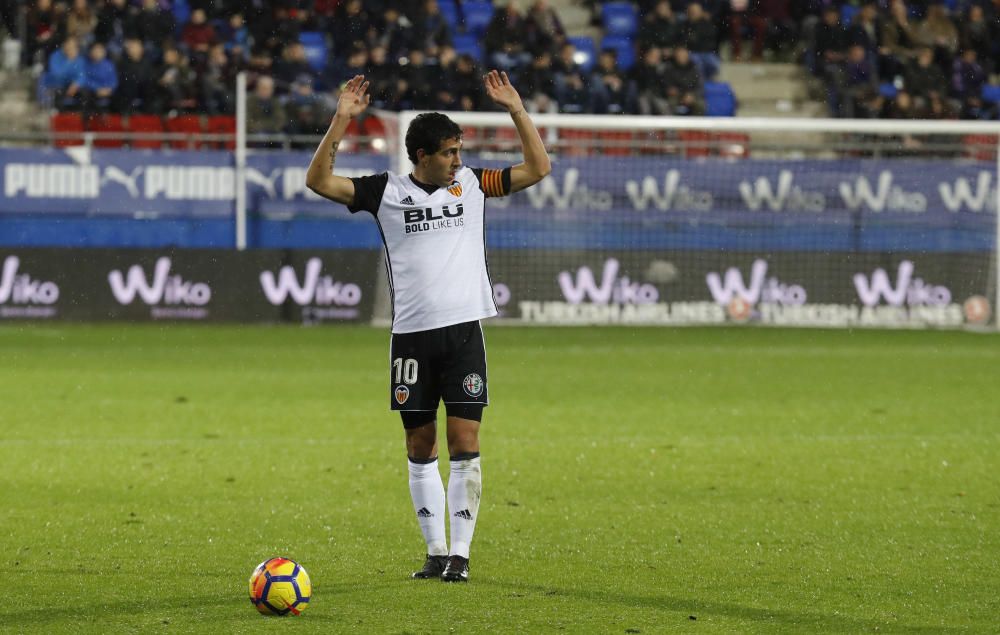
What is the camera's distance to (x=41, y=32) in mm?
23828

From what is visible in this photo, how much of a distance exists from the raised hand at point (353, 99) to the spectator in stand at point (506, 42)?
60.9ft

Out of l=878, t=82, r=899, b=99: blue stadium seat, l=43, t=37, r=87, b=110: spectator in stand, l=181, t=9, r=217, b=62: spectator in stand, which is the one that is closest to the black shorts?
l=43, t=37, r=87, b=110: spectator in stand

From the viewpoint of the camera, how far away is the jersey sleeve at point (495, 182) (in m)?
6.53

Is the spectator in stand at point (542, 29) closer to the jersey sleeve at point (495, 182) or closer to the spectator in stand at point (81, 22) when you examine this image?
the spectator in stand at point (81, 22)

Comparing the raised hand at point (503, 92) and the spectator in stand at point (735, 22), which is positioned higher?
the spectator in stand at point (735, 22)

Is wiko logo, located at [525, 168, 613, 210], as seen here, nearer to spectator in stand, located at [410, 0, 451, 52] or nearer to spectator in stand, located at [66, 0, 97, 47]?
spectator in stand, located at [410, 0, 451, 52]

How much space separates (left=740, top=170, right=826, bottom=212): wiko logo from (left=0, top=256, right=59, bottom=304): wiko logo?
360 inches

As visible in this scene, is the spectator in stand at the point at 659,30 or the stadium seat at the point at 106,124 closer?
the stadium seat at the point at 106,124

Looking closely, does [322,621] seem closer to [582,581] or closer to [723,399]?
[582,581]

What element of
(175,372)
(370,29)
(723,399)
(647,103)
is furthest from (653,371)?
(370,29)

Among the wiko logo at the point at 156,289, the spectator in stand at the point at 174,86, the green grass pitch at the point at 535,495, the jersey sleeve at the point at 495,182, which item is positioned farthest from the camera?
the spectator in stand at the point at 174,86

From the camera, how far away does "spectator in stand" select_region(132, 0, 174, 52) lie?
77.5ft

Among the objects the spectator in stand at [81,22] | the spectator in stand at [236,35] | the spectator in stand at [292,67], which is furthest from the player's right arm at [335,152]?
the spectator in stand at [236,35]

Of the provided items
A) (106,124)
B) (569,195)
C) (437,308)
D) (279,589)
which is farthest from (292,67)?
(279,589)
